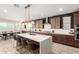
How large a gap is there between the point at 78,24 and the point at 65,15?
46.5 inches

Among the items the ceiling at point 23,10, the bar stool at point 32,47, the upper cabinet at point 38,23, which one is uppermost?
the ceiling at point 23,10

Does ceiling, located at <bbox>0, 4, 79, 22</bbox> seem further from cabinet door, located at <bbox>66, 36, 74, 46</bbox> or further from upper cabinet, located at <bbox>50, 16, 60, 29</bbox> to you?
cabinet door, located at <bbox>66, 36, 74, 46</bbox>

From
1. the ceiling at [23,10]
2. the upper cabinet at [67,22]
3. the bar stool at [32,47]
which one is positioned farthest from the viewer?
the upper cabinet at [67,22]

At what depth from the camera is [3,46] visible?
471 centimetres

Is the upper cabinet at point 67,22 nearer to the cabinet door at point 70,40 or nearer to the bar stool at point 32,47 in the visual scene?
the cabinet door at point 70,40

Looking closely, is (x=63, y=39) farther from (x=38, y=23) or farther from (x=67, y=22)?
(x=38, y=23)

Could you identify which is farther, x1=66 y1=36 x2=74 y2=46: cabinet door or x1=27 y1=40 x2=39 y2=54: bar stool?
x1=66 y1=36 x2=74 y2=46: cabinet door

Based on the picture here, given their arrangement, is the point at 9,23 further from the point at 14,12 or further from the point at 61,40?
the point at 61,40

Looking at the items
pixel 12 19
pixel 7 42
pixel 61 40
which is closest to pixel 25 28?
pixel 12 19

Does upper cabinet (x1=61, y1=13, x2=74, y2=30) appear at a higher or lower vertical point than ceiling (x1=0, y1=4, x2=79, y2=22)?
lower

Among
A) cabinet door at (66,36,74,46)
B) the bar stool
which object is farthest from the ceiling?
cabinet door at (66,36,74,46)

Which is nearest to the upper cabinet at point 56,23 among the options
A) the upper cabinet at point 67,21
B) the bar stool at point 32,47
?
the upper cabinet at point 67,21

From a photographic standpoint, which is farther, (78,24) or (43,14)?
(43,14)
